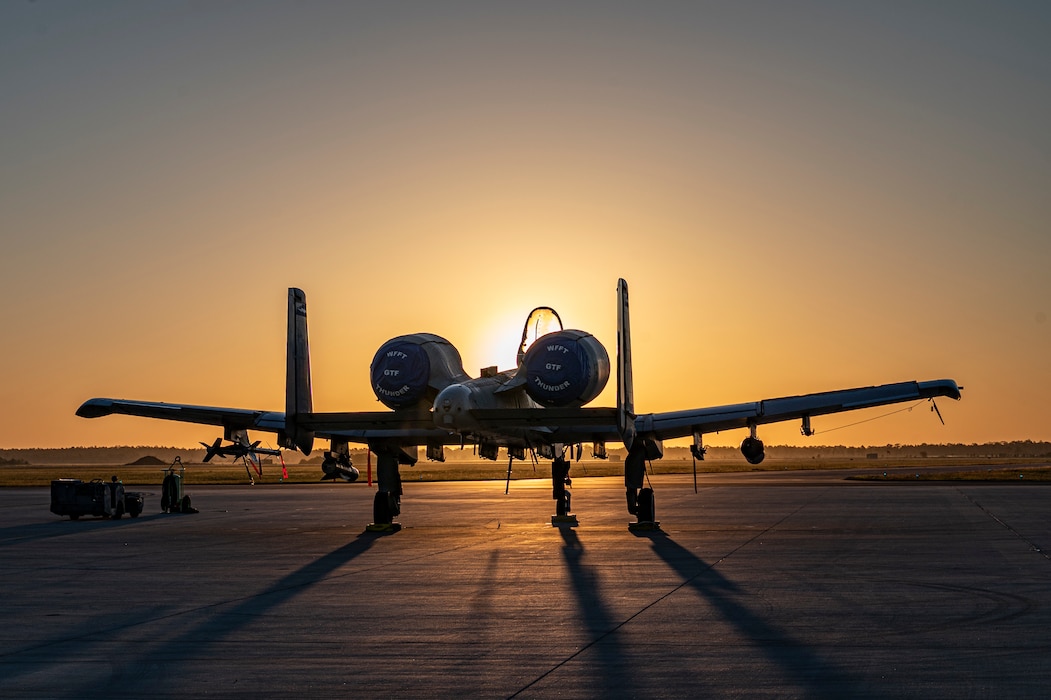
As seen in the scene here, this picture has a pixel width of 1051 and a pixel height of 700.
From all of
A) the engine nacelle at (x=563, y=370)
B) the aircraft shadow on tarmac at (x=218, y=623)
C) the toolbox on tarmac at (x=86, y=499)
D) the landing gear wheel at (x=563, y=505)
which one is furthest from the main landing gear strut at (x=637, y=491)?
the toolbox on tarmac at (x=86, y=499)

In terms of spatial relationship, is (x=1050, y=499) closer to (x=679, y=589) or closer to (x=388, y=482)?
(x=388, y=482)

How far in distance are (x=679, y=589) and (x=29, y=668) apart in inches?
387

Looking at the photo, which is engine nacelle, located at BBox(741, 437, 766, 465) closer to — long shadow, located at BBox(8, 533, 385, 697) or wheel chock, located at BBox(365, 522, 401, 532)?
wheel chock, located at BBox(365, 522, 401, 532)

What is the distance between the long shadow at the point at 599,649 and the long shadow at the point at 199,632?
12.9 feet

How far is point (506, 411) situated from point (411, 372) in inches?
147

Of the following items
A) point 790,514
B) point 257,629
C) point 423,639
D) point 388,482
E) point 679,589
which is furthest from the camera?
point 790,514

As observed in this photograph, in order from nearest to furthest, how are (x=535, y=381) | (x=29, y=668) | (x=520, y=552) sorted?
(x=29, y=668), (x=520, y=552), (x=535, y=381)

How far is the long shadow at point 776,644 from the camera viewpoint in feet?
34.1

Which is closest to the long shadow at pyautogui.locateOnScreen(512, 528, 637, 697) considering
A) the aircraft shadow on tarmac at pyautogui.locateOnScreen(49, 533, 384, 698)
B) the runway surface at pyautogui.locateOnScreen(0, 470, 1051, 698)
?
the runway surface at pyautogui.locateOnScreen(0, 470, 1051, 698)

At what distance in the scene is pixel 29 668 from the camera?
11.6 metres

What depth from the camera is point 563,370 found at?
27672 millimetres

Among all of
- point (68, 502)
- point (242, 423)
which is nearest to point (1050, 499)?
point (242, 423)

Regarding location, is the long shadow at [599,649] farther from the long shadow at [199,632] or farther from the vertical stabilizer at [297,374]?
the vertical stabilizer at [297,374]

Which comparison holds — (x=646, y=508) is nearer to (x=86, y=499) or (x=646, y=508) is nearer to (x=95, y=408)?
(x=95, y=408)
